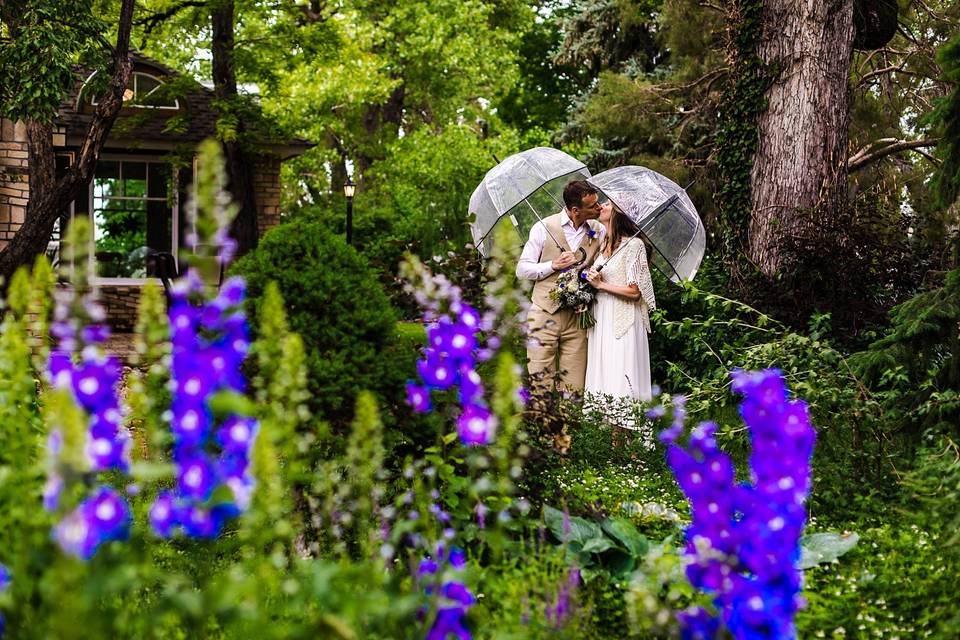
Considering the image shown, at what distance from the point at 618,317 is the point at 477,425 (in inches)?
156

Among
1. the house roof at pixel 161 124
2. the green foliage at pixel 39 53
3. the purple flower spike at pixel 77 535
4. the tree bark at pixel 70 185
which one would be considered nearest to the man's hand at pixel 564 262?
the purple flower spike at pixel 77 535

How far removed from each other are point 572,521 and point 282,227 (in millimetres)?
1638

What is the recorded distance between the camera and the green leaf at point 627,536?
12.3 ft

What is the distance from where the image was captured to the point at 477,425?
306 centimetres

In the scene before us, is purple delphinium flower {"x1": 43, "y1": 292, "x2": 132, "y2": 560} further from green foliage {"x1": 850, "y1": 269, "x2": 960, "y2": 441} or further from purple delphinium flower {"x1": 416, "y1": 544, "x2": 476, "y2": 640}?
green foliage {"x1": 850, "y1": 269, "x2": 960, "y2": 441}

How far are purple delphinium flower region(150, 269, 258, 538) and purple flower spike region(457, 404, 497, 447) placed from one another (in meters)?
0.87

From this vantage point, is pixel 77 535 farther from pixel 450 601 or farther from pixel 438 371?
pixel 438 371

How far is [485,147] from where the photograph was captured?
23.0 metres

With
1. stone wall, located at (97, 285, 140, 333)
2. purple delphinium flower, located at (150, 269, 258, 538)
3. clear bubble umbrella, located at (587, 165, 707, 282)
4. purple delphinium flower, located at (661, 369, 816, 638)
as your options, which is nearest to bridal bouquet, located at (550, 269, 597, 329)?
clear bubble umbrella, located at (587, 165, 707, 282)

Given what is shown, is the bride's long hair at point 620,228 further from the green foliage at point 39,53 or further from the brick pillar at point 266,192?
the brick pillar at point 266,192

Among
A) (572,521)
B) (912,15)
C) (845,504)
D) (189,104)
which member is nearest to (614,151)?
(912,15)

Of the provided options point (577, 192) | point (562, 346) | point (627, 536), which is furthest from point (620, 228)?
point (627, 536)

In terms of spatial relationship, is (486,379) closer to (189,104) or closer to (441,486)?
(441,486)

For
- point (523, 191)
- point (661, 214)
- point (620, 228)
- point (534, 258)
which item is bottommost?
point (534, 258)
